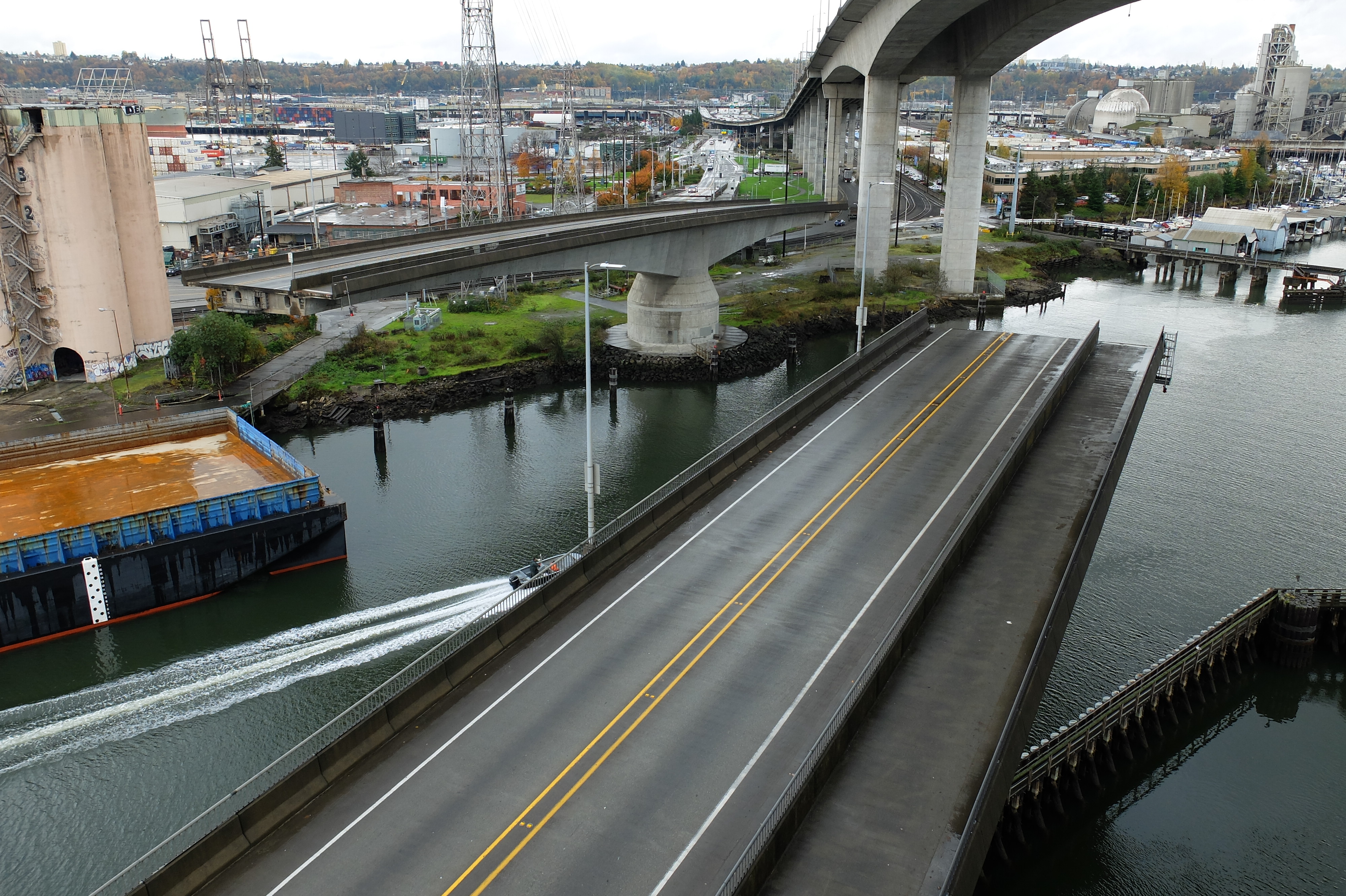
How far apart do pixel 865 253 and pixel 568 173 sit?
309 feet

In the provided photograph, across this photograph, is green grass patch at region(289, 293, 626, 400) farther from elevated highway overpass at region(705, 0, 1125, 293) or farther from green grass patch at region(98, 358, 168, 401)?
elevated highway overpass at region(705, 0, 1125, 293)

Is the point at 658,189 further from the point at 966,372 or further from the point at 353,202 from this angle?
the point at 966,372

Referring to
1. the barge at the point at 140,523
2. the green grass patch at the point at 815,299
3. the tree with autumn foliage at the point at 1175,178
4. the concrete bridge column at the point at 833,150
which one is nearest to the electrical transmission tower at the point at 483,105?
the green grass patch at the point at 815,299

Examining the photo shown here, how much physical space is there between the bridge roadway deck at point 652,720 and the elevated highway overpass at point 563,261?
1951 centimetres

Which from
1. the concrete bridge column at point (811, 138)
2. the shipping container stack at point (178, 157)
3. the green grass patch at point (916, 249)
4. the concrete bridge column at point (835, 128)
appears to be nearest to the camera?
the green grass patch at point (916, 249)

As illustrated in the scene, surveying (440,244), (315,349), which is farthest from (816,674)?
(315,349)

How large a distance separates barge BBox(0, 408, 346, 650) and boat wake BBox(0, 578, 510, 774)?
400 cm

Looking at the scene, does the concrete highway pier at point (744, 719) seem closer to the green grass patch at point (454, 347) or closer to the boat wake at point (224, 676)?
the boat wake at point (224, 676)

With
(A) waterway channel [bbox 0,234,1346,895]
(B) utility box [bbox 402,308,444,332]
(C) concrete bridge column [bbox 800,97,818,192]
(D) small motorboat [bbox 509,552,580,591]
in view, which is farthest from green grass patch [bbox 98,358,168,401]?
(C) concrete bridge column [bbox 800,97,818,192]

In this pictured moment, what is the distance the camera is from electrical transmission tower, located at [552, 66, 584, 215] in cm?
10500

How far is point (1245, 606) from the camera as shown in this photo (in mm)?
31547

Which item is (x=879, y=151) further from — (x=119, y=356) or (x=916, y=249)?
(x=119, y=356)

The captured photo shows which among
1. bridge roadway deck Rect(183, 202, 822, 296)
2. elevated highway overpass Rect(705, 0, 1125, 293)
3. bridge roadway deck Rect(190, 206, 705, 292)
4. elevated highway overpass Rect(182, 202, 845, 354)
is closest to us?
elevated highway overpass Rect(182, 202, 845, 354)

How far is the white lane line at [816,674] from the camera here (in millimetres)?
17516
